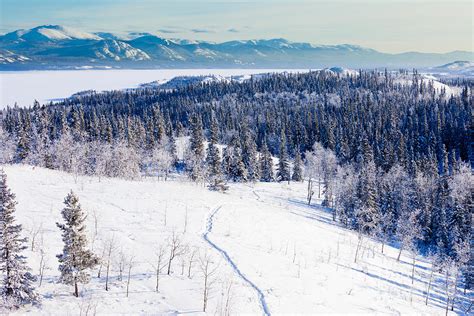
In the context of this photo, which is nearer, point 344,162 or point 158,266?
point 158,266

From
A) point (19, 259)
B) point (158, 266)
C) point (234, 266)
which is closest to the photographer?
point (19, 259)

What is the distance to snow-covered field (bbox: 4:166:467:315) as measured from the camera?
25891 mm

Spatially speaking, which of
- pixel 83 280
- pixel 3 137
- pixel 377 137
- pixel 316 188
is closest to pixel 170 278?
pixel 83 280

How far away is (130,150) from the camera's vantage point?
10681 cm

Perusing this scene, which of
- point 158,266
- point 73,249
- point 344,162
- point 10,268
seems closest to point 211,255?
point 158,266

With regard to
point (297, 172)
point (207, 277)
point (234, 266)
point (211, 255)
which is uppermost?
point (211, 255)

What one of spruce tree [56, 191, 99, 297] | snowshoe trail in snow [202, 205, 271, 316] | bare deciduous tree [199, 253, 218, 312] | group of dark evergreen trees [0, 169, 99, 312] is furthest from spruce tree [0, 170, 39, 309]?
snowshoe trail in snow [202, 205, 271, 316]

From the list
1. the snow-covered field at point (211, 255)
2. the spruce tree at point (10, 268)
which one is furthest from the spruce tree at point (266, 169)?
the spruce tree at point (10, 268)

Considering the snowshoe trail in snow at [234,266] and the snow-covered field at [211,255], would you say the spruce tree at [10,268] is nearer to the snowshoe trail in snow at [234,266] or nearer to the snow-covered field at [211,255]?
the snow-covered field at [211,255]

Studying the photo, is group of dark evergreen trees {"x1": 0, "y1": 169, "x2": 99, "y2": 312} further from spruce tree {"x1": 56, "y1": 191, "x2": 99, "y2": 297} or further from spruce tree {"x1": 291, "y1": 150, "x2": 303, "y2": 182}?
spruce tree {"x1": 291, "y1": 150, "x2": 303, "y2": 182}

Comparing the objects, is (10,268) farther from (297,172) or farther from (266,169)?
(297,172)

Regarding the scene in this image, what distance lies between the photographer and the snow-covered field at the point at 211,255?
2589 cm

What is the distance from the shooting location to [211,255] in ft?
108

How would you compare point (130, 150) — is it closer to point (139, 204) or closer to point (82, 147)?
point (82, 147)
